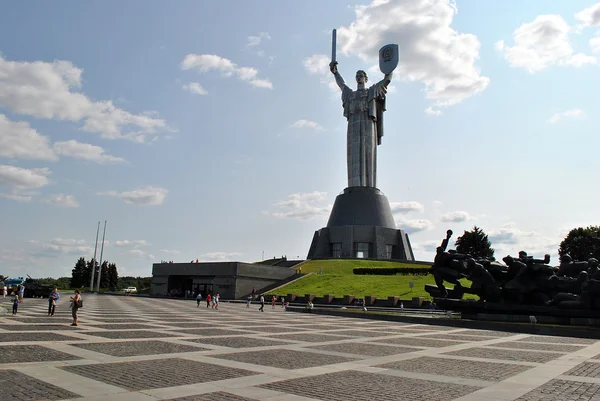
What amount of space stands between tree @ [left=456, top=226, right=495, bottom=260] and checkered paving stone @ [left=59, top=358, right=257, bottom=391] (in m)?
63.9

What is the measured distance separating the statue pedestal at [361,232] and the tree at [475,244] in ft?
27.0

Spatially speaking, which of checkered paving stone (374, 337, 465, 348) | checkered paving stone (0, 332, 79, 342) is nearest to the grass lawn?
checkered paving stone (374, 337, 465, 348)

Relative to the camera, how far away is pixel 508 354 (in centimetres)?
1101

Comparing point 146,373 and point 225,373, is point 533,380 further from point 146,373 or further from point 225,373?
point 146,373

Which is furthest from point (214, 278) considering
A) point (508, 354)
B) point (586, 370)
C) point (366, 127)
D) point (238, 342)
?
point (586, 370)

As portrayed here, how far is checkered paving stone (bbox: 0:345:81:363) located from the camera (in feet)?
26.4

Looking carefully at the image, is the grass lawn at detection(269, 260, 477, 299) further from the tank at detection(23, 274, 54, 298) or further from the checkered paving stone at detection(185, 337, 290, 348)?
the checkered paving stone at detection(185, 337, 290, 348)

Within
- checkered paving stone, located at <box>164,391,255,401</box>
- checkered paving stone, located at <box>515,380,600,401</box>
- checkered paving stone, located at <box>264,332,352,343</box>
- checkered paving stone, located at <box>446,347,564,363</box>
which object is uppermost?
checkered paving stone, located at <box>515,380,600,401</box>

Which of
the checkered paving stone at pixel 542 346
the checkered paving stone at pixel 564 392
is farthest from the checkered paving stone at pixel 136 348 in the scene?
the checkered paving stone at pixel 542 346

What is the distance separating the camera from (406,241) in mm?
64750

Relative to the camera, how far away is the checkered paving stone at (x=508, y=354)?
10.2 meters

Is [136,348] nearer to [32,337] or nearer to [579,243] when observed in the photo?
[32,337]

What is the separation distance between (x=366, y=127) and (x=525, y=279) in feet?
148

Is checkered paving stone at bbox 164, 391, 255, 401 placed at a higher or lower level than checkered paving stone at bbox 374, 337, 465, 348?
higher
